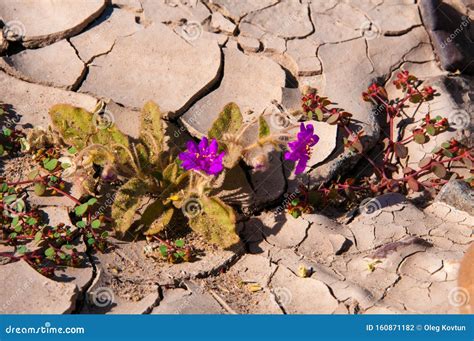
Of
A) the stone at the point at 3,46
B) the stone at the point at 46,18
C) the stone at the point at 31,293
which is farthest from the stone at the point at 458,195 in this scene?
the stone at the point at 3,46

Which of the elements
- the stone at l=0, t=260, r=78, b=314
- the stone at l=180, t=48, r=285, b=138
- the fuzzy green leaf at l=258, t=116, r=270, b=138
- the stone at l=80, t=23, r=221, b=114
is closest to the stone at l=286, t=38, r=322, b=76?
the stone at l=180, t=48, r=285, b=138

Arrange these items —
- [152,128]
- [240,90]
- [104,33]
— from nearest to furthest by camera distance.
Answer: [152,128] → [240,90] → [104,33]

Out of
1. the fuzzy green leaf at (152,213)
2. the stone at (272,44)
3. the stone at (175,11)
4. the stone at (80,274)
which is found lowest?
the stone at (80,274)

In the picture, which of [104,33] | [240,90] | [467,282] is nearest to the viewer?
[467,282]

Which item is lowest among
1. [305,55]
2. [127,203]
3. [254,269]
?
[254,269]

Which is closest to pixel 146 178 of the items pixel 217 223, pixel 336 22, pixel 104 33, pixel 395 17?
pixel 217 223

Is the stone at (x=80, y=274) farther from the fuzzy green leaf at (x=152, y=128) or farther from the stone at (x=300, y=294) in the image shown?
the stone at (x=300, y=294)

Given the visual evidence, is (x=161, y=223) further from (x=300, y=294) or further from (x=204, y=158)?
(x=300, y=294)
